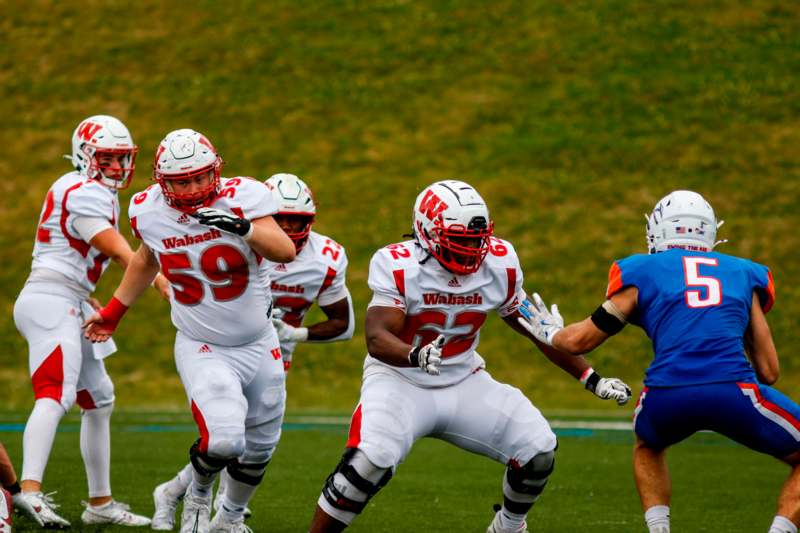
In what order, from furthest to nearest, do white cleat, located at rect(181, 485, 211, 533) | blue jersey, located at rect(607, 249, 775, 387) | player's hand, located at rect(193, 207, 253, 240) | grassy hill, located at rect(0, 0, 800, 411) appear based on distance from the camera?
1. grassy hill, located at rect(0, 0, 800, 411)
2. white cleat, located at rect(181, 485, 211, 533)
3. player's hand, located at rect(193, 207, 253, 240)
4. blue jersey, located at rect(607, 249, 775, 387)

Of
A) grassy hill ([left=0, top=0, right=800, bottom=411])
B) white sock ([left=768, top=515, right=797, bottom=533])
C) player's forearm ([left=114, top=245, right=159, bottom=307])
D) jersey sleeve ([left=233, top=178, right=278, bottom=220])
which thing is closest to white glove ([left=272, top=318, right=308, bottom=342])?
player's forearm ([left=114, top=245, right=159, bottom=307])

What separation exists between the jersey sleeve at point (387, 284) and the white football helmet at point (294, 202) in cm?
141

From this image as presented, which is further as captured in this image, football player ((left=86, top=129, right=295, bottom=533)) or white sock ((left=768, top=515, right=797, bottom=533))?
football player ((left=86, top=129, right=295, bottom=533))

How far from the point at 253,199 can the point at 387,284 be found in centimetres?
85

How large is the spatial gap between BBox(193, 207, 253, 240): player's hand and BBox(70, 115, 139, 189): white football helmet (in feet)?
5.51

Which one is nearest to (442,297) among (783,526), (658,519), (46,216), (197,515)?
(658,519)

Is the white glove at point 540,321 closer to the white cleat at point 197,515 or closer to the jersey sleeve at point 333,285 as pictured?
the jersey sleeve at point 333,285

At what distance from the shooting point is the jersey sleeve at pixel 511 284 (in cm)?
595

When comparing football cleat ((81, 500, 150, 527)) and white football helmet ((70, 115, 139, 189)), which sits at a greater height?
white football helmet ((70, 115, 139, 189))

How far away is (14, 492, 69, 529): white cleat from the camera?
6348 mm

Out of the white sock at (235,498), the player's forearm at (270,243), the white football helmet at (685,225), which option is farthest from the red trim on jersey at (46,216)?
the white football helmet at (685,225)

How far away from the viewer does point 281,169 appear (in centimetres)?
2005

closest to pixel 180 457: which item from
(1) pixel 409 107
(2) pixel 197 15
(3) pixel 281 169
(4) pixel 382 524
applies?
(4) pixel 382 524

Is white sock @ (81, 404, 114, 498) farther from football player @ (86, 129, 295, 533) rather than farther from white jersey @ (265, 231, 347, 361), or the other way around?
white jersey @ (265, 231, 347, 361)
